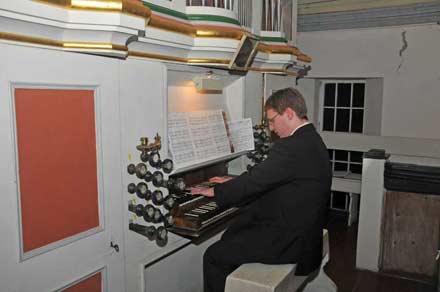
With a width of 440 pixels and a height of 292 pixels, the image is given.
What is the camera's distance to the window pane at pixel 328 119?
642 centimetres

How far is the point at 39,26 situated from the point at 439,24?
16.3 feet

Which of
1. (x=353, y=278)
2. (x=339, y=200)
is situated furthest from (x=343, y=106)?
(x=353, y=278)

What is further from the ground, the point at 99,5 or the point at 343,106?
the point at 99,5

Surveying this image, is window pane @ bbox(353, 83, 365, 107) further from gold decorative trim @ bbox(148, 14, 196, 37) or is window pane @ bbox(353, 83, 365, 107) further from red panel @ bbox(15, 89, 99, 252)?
red panel @ bbox(15, 89, 99, 252)

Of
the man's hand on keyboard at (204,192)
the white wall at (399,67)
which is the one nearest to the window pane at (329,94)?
the white wall at (399,67)

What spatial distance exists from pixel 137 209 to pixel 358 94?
4665 mm

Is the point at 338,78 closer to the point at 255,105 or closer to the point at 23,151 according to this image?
the point at 255,105

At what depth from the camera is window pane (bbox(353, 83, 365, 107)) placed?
6121 mm

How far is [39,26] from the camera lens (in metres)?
1.76

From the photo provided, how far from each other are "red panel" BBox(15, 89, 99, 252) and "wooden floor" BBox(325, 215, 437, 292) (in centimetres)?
288

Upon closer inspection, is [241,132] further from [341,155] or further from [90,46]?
[341,155]

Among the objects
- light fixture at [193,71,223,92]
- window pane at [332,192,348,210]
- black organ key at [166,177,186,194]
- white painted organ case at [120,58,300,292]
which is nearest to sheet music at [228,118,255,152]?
white painted organ case at [120,58,300,292]

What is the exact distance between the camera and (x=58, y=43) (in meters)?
1.91

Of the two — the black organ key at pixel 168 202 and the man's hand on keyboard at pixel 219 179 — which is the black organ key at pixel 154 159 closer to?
the black organ key at pixel 168 202
